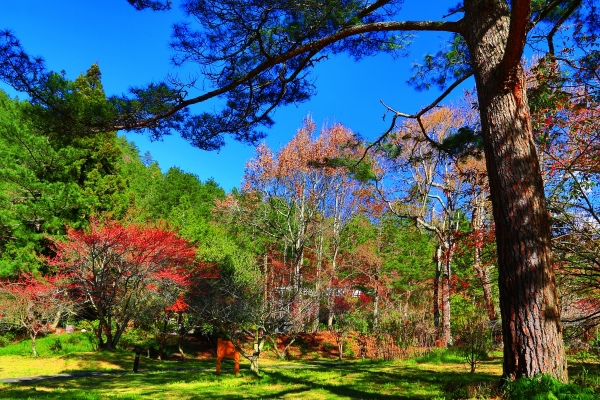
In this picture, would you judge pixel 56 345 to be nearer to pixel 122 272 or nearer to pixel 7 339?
pixel 7 339

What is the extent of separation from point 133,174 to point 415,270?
2467cm

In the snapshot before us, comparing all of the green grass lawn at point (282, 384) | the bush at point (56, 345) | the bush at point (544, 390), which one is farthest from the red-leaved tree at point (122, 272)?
the bush at point (544, 390)

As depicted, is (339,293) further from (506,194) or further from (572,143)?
(506,194)

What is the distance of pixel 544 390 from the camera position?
2.77m

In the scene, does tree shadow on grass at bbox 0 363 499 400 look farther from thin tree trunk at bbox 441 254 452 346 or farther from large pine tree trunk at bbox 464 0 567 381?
thin tree trunk at bbox 441 254 452 346

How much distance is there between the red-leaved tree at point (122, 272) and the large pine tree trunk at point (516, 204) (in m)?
11.6

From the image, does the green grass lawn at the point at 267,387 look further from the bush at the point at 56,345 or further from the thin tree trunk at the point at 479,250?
the bush at the point at 56,345

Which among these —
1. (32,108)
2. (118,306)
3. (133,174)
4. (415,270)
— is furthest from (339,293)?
(133,174)

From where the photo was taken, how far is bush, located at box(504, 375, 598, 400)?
105 inches

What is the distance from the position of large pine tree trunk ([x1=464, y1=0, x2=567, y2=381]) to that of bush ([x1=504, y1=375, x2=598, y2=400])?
10cm

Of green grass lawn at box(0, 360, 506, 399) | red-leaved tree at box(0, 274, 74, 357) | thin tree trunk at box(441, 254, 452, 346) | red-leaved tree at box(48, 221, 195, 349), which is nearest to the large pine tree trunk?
green grass lawn at box(0, 360, 506, 399)

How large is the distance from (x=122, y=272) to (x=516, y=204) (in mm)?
12134

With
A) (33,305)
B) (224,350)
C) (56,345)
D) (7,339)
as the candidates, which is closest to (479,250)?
(224,350)

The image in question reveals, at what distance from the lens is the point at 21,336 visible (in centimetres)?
1666
